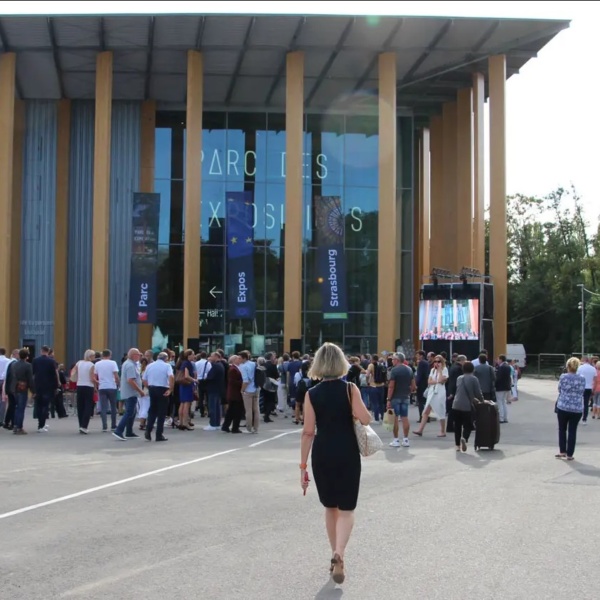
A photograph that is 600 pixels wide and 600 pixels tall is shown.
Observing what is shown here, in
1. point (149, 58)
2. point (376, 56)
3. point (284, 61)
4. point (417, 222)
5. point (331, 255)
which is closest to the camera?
point (376, 56)

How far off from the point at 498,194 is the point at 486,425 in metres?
21.8

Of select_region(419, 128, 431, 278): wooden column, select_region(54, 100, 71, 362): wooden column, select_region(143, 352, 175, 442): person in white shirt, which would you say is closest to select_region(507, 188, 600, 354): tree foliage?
select_region(419, 128, 431, 278): wooden column

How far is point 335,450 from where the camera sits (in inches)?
262

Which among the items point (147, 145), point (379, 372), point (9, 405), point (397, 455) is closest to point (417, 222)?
point (147, 145)

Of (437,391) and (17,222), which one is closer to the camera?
(437,391)

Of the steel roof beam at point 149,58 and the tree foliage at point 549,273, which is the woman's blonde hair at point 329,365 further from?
the tree foliage at point 549,273

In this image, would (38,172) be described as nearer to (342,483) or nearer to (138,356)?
(138,356)

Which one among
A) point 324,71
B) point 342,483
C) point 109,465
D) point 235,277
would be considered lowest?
point 109,465

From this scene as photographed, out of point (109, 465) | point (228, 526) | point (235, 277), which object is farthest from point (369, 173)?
point (228, 526)

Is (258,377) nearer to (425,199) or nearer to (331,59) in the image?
(331,59)

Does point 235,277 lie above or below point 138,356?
above

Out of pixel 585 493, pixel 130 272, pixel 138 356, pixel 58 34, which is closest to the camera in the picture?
pixel 585 493

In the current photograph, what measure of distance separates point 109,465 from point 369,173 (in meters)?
30.2

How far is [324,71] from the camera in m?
37.3
